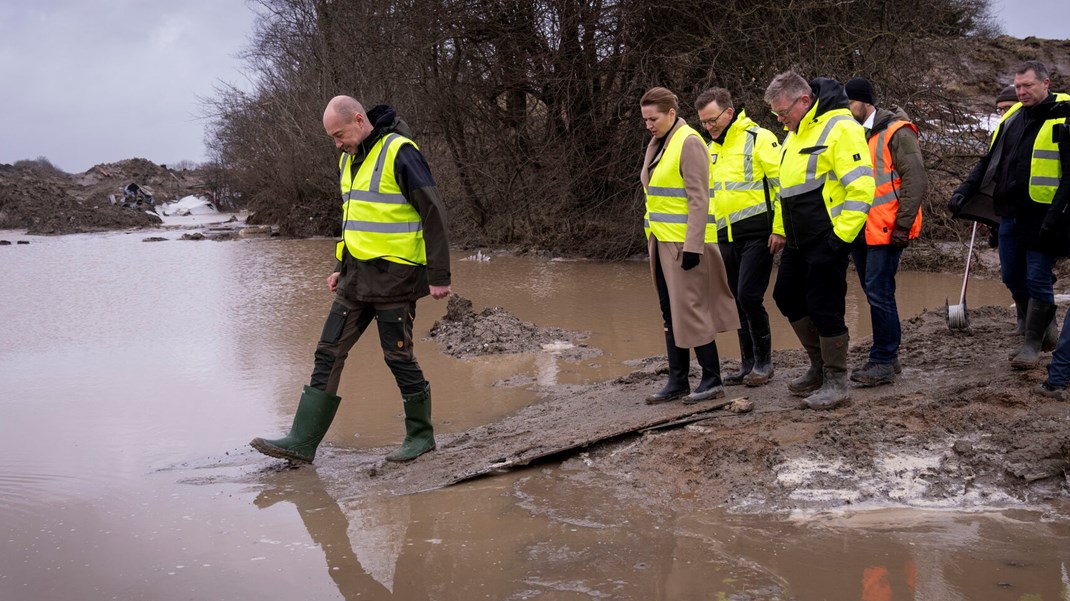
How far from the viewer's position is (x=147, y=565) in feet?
12.9

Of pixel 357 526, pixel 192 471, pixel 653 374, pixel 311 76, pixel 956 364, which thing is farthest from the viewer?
pixel 311 76

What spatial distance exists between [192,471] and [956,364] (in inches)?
185

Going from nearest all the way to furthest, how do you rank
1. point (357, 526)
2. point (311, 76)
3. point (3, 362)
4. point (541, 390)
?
point (357, 526), point (541, 390), point (3, 362), point (311, 76)

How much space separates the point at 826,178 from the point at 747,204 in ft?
2.73

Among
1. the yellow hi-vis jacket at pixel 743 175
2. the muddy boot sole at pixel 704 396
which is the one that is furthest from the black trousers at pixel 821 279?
the muddy boot sole at pixel 704 396

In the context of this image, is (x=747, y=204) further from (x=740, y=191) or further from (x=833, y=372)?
(x=833, y=372)

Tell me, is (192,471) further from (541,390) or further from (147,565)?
(541,390)

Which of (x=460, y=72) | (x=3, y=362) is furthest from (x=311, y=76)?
(x=3, y=362)

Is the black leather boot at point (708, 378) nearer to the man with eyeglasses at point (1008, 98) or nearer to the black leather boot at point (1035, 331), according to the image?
the black leather boot at point (1035, 331)

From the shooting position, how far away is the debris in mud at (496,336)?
854cm

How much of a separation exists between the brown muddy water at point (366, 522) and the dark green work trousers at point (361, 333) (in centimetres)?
60

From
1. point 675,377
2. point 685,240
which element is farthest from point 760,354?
point 685,240

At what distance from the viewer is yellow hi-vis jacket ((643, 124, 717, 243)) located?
537 cm

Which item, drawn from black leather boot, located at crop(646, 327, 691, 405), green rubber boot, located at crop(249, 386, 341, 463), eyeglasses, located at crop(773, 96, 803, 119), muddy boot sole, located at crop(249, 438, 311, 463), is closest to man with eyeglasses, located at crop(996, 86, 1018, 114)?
eyeglasses, located at crop(773, 96, 803, 119)
